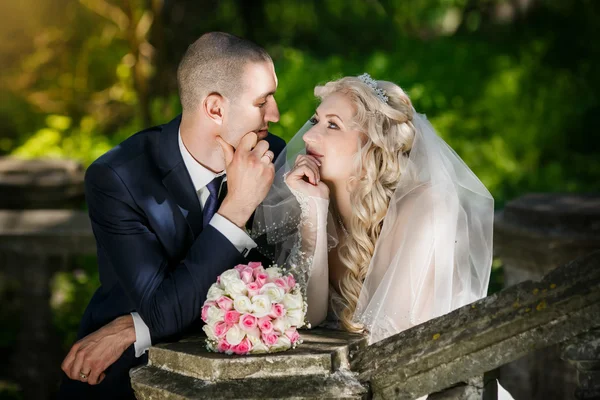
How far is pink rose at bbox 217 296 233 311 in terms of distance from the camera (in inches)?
90.4

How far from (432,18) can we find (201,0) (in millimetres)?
5027

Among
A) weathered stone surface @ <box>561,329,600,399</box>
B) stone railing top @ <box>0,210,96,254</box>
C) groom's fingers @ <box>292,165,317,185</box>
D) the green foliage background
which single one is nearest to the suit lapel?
groom's fingers @ <box>292,165,317,185</box>

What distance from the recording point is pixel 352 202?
3125mm

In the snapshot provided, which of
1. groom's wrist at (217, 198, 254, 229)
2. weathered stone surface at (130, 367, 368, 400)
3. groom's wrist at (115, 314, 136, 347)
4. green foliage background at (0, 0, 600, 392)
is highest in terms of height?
green foliage background at (0, 0, 600, 392)

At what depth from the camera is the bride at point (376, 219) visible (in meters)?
2.94

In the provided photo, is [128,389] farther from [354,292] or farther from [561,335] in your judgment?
[561,335]

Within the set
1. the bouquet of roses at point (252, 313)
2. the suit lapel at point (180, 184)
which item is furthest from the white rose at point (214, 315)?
the suit lapel at point (180, 184)

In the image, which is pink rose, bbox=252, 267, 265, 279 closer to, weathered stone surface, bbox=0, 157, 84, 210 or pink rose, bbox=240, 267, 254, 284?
pink rose, bbox=240, 267, 254, 284

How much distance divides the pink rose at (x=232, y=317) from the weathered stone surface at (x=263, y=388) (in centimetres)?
19

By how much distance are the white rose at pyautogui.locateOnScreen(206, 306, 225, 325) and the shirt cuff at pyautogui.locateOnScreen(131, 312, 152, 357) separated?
79 cm

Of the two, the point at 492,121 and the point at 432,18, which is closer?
the point at 492,121

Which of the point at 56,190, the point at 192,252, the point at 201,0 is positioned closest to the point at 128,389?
the point at 192,252

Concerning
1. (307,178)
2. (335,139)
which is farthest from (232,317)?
(335,139)

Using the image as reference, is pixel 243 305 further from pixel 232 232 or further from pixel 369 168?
pixel 369 168
